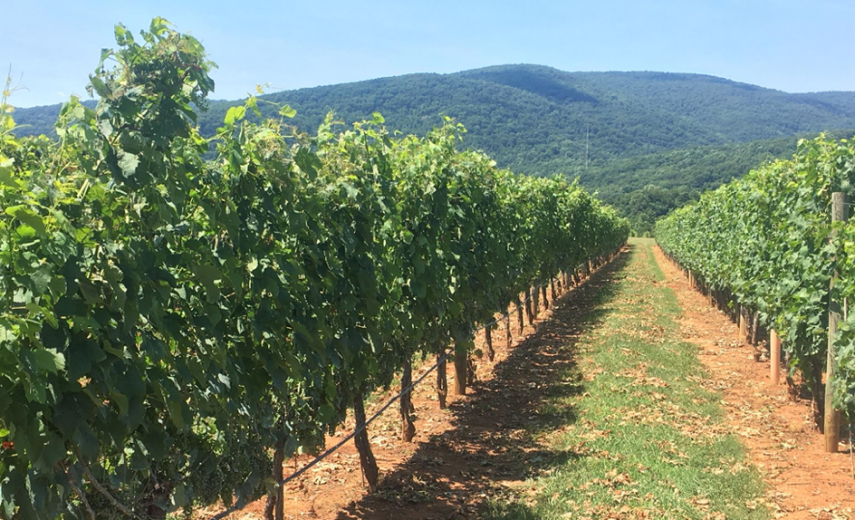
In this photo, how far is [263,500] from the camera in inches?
217

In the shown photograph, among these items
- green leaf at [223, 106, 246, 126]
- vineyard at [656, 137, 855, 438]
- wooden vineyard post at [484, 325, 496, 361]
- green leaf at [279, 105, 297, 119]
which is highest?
green leaf at [279, 105, 297, 119]

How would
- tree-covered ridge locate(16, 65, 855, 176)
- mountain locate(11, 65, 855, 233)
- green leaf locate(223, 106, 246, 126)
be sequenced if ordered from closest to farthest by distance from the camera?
green leaf locate(223, 106, 246, 126), mountain locate(11, 65, 855, 233), tree-covered ridge locate(16, 65, 855, 176)

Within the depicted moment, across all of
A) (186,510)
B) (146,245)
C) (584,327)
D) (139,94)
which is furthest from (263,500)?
(584,327)

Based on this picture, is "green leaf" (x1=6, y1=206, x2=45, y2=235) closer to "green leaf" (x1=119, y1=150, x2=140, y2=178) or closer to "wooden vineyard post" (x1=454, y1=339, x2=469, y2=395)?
"green leaf" (x1=119, y1=150, x2=140, y2=178)

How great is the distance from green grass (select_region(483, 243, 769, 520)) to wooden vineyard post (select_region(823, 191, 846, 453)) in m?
0.88

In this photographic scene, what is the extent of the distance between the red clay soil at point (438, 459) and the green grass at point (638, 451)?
305 millimetres

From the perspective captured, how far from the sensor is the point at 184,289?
3102 mm

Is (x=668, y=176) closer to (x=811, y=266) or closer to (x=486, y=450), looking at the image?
(x=811, y=266)

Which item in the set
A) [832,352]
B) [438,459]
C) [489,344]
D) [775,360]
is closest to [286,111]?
[438,459]

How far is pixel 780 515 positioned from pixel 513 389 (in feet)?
14.4

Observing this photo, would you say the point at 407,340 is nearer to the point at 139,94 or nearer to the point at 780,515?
the point at 780,515

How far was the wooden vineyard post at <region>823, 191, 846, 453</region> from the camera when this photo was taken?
659 cm

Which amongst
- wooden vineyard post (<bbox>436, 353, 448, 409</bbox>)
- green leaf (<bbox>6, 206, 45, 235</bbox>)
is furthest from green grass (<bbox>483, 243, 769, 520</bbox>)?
green leaf (<bbox>6, 206, 45, 235</bbox>)

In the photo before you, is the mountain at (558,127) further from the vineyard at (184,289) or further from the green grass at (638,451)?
the vineyard at (184,289)
